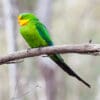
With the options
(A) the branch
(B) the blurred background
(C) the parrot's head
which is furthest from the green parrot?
(B) the blurred background

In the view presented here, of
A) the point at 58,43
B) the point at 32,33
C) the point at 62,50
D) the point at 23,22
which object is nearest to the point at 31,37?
the point at 32,33

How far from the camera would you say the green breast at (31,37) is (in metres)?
4.04

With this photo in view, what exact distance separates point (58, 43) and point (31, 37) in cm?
626

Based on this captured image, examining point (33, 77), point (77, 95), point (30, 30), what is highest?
point (30, 30)

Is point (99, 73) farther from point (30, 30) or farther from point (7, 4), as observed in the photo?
point (30, 30)

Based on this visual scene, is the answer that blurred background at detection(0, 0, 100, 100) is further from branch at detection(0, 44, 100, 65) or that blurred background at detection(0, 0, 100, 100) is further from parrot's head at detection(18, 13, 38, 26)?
branch at detection(0, 44, 100, 65)

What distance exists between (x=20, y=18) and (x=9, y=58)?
Answer: 0.69 meters

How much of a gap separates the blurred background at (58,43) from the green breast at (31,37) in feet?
9.31

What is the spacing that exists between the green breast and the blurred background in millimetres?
2838

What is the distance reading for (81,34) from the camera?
10477mm

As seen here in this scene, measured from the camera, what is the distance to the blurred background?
785 cm

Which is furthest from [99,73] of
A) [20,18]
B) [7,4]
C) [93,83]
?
[20,18]

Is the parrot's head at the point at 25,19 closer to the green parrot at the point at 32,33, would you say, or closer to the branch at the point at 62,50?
the green parrot at the point at 32,33

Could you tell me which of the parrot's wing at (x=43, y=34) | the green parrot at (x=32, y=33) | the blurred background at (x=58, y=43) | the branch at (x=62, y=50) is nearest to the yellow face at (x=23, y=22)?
the green parrot at (x=32, y=33)
